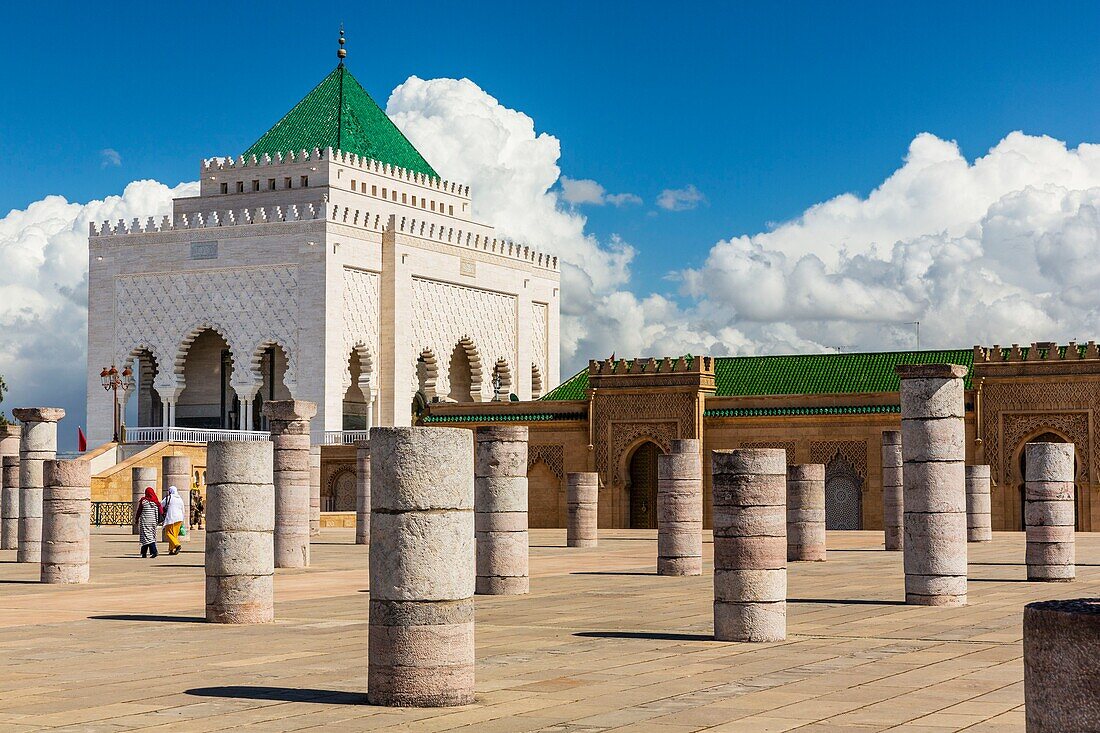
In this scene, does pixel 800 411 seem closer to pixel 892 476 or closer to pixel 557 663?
pixel 892 476

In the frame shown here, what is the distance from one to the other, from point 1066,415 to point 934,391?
54.6 ft

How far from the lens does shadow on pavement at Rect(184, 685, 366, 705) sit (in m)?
6.15

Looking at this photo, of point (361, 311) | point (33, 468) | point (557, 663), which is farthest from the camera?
point (361, 311)

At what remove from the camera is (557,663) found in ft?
24.0

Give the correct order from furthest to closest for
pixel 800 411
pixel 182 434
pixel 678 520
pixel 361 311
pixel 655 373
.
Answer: pixel 361 311, pixel 182 434, pixel 655 373, pixel 800 411, pixel 678 520

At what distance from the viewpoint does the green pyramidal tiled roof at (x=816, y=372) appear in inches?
1141

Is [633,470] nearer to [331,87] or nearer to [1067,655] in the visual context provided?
[331,87]

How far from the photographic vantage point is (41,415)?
17.2 metres

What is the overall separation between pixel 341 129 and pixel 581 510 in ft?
71.3

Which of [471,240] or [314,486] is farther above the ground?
[471,240]

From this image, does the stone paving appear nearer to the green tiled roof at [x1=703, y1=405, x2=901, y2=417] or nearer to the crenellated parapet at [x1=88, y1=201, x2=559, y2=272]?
the green tiled roof at [x1=703, y1=405, x2=901, y2=417]

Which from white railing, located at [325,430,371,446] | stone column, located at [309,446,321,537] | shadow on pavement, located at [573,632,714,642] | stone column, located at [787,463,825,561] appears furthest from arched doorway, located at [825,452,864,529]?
shadow on pavement, located at [573,632,714,642]

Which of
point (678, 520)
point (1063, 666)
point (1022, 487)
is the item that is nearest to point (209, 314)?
point (1022, 487)

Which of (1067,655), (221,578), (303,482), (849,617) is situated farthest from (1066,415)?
(1067,655)
